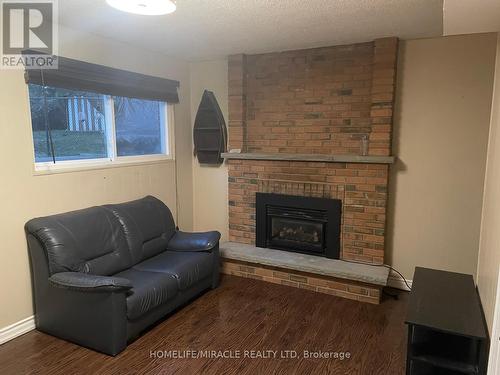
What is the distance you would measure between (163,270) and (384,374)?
179 centimetres

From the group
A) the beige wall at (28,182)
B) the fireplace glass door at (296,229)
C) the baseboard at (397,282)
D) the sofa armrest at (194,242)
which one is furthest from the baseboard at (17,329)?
the baseboard at (397,282)

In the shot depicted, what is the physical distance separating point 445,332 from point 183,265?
200cm

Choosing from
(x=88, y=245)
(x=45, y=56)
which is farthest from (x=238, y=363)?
(x=45, y=56)

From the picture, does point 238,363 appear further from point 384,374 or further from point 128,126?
point 128,126

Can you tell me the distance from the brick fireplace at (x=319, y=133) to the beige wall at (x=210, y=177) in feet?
0.81

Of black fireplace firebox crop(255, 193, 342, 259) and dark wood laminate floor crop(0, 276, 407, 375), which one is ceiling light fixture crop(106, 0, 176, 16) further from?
black fireplace firebox crop(255, 193, 342, 259)

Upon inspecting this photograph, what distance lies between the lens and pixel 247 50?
148 inches

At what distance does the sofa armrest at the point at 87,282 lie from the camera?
7.78ft

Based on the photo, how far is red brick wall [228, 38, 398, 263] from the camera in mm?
3416

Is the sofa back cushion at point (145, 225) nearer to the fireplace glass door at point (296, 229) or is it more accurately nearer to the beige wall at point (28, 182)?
Result: the beige wall at point (28, 182)

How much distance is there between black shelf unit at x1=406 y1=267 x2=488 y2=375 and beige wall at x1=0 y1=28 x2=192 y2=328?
2.68 m

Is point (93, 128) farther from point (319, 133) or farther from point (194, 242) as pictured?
point (319, 133)

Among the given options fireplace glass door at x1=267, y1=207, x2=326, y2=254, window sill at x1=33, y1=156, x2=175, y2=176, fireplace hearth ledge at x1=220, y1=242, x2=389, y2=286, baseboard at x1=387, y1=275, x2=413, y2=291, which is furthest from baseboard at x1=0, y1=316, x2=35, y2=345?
baseboard at x1=387, y1=275, x2=413, y2=291

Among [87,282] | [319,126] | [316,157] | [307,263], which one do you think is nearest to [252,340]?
[307,263]
